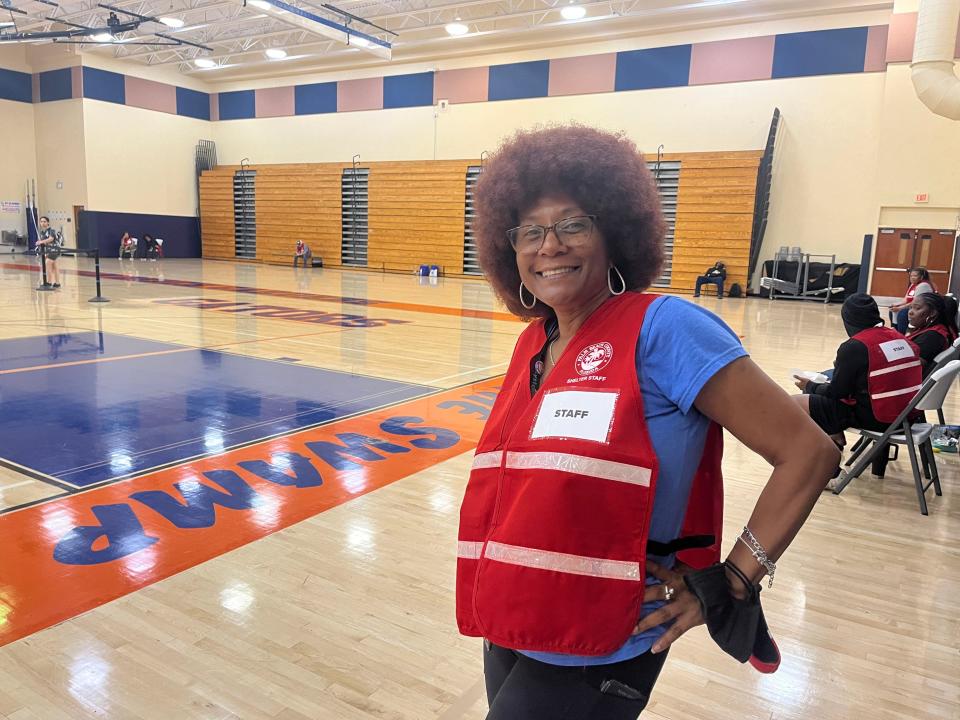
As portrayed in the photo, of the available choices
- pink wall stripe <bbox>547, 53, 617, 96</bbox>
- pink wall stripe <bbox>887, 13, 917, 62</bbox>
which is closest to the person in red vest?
pink wall stripe <bbox>887, 13, 917, 62</bbox>

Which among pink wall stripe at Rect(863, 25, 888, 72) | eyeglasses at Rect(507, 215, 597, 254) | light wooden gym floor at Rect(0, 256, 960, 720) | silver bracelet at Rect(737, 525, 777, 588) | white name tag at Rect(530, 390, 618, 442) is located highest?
pink wall stripe at Rect(863, 25, 888, 72)

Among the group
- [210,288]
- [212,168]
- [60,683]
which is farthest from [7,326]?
[212,168]

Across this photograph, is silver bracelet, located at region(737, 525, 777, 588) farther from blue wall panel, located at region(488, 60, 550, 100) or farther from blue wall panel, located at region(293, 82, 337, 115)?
blue wall panel, located at region(293, 82, 337, 115)

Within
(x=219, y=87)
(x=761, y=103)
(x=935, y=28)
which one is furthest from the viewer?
(x=219, y=87)

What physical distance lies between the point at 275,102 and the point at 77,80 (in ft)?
19.9

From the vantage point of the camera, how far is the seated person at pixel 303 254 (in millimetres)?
24094

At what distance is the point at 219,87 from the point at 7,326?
66.7ft

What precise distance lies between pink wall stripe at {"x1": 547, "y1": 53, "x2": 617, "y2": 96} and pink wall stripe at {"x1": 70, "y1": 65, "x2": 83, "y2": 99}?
14.7 meters

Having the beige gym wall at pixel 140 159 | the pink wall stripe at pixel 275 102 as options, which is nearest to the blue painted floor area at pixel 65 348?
the beige gym wall at pixel 140 159

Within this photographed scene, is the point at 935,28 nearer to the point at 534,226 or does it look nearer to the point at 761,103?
the point at 761,103

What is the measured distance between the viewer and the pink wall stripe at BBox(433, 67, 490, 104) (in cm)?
2116

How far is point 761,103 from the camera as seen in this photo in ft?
57.3

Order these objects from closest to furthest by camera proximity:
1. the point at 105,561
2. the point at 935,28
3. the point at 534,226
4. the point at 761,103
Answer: the point at 534,226 → the point at 105,561 → the point at 935,28 → the point at 761,103

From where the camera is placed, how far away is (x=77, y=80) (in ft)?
74.7
